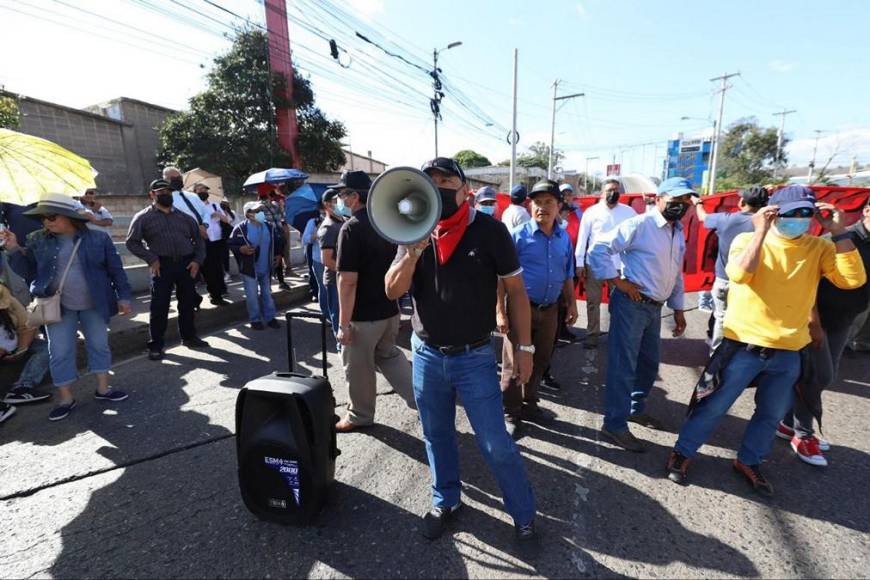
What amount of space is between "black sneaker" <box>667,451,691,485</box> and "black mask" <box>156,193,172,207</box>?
5430mm

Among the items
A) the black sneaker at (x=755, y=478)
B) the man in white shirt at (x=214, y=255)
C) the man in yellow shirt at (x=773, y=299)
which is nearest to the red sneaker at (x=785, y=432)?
the black sneaker at (x=755, y=478)

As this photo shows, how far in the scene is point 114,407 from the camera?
365 centimetres

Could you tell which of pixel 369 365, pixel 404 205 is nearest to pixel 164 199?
pixel 369 365

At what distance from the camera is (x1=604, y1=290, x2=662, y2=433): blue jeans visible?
2939 millimetres

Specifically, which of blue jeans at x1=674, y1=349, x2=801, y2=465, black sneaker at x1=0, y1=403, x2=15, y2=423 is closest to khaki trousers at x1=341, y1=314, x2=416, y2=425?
blue jeans at x1=674, y1=349, x2=801, y2=465

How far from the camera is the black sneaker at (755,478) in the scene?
2.52 meters

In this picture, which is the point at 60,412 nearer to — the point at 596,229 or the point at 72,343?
the point at 72,343

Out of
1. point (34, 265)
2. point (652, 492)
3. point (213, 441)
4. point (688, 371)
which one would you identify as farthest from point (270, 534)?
point (688, 371)

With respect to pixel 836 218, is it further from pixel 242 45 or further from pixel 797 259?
pixel 242 45

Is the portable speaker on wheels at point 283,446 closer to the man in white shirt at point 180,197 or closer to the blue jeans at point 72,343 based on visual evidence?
the blue jeans at point 72,343

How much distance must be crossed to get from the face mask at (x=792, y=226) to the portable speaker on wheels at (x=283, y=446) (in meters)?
2.70

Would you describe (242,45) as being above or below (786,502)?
above

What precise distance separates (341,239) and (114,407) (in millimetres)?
2661

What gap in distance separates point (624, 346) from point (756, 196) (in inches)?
77.0
